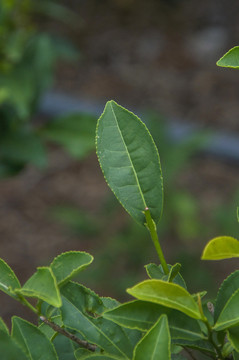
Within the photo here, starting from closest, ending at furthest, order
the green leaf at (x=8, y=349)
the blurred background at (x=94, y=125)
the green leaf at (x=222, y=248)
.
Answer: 1. the green leaf at (x=8, y=349)
2. the green leaf at (x=222, y=248)
3. the blurred background at (x=94, y=125)

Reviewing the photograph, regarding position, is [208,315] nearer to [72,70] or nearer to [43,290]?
[43,290]

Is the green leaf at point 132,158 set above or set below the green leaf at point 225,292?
above

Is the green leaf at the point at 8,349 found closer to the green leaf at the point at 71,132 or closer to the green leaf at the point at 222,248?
the green leaf at the point at 222,248

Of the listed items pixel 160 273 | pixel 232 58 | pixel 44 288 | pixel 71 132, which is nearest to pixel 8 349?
pixel 44 288

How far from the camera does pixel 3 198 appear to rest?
11.0ft

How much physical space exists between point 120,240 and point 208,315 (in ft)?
6.52

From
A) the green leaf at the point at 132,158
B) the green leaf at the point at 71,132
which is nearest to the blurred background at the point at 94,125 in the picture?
the green leaf at the point at 71,132

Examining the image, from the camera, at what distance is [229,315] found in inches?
22.7

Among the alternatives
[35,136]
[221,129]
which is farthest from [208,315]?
[221,129]

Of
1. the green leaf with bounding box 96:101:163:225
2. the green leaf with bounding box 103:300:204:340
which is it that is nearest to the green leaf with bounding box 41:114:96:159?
the green leaf with bounding box 96:101:163:225

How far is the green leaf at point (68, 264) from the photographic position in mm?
604

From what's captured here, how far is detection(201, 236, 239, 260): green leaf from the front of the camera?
0.59 m

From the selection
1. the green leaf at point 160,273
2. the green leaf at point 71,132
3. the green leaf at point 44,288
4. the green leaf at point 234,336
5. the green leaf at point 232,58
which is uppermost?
the green leaf at point 232,58

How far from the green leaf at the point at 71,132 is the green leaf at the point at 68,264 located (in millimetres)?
1105
